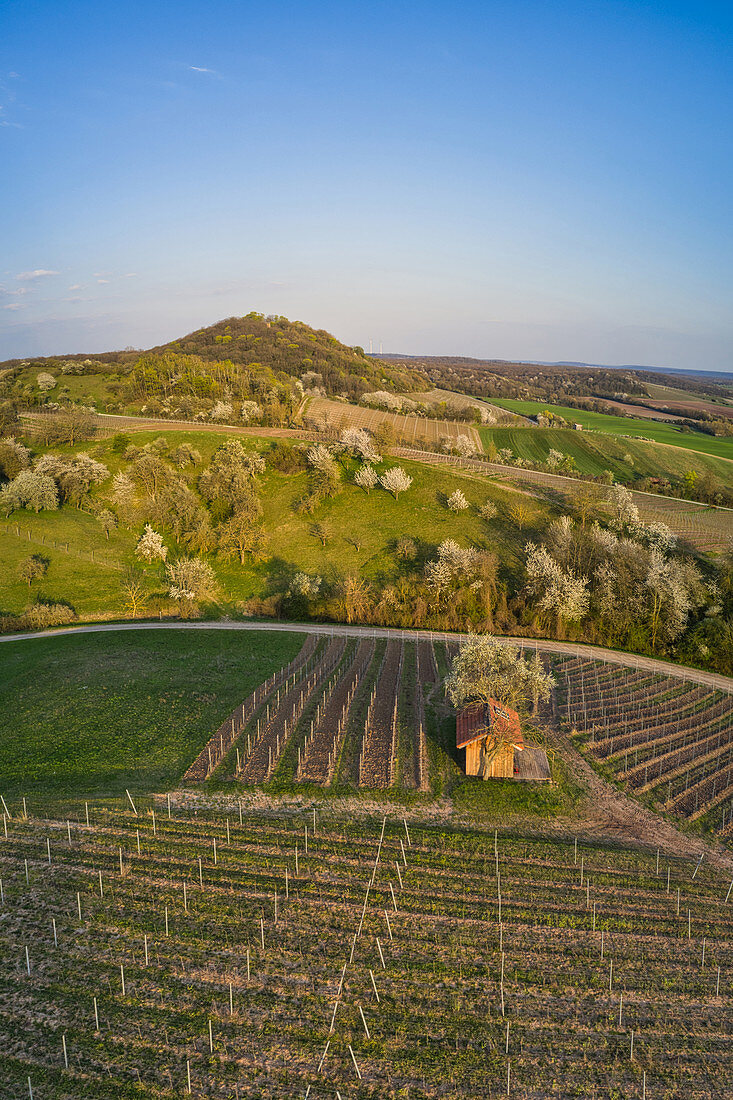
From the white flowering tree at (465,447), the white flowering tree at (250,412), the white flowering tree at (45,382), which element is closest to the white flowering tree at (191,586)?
the white flowering tree at (465,447)

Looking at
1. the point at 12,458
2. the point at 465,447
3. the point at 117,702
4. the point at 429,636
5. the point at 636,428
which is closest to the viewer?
the point at 117,702

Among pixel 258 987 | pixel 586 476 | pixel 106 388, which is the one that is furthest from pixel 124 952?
pixel 106 388

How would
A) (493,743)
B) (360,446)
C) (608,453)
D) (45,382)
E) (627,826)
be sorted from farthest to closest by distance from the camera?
1. (45,382)
2. (608,453)
3. (360,446)
4. (493,743)
5. (627,826)

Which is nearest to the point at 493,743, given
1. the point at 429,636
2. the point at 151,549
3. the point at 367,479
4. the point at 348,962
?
the point at 348,962

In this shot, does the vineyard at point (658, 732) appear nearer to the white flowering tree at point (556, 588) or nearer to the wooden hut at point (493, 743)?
the wooden hut at point (493, 743)

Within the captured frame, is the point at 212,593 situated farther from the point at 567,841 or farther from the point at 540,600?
the point at 567,841

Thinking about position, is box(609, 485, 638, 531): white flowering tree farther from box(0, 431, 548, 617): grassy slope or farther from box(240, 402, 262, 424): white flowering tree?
box(240, 402, 262, 424): white flowering tree

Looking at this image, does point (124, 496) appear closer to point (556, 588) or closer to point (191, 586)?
point (191, 586)
